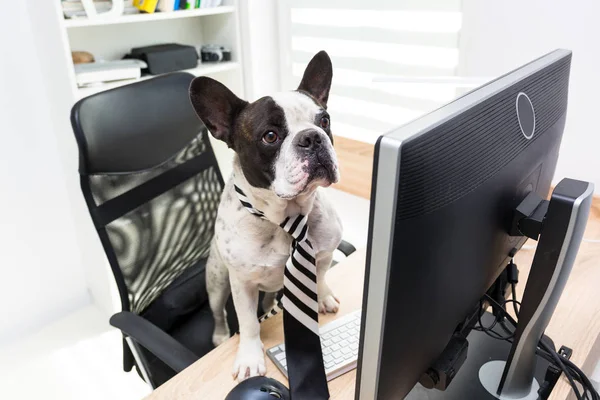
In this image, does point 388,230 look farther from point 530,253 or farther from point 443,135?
point 530,253

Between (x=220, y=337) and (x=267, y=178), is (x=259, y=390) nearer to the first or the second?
(x=267, y=178)

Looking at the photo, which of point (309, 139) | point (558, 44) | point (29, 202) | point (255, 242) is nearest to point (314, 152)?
point (309, 139)

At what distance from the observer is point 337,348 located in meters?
0.97

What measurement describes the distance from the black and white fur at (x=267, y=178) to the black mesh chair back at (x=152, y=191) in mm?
343

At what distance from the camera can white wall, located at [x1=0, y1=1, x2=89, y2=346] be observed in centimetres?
192

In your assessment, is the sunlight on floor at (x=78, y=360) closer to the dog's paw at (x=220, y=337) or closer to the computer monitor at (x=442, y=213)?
the dog's paw at (x=220, y=337)

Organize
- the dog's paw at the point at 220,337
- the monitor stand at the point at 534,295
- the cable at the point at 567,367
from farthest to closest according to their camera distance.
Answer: the dog's paw at the point at 220,337, the cable at the point at 567,367, the monitor stand at the point at 534,295

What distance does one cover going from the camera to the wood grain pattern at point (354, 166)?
6.45 feet

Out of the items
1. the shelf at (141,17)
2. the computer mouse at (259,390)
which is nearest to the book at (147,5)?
the shelf at (141,17)

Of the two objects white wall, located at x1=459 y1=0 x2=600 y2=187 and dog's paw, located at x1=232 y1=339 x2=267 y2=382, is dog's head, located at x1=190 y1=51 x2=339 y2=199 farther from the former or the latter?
white wall, located at x1=459 y1=0 x2=600 y2=187

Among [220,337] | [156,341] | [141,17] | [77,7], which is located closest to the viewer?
[156,341]

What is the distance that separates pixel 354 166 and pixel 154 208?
1.02 metres

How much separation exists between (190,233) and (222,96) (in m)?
0.61

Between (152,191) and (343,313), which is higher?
(152,191)
